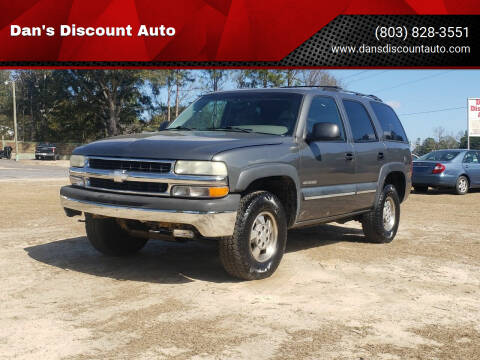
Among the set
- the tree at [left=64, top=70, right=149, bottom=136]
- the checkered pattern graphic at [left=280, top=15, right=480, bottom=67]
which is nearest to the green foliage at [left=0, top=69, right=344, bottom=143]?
the tree at [left=64, top=70, right=149, bottom=136]


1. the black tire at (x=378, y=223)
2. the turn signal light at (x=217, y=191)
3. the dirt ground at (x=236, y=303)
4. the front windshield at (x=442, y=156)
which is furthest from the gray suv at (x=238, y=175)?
the front windshield at (x=442, y=156)

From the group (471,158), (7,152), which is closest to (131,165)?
(471,158)

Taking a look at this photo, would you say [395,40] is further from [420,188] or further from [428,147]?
[428,147]

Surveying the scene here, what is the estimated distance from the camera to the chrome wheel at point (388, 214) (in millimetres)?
7873

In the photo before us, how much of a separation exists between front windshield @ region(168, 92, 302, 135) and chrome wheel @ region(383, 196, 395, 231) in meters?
2.51

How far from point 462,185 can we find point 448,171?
0.84 m

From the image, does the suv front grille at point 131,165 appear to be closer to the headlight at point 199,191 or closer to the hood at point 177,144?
the hood at point 177,144

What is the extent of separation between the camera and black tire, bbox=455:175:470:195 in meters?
16.5

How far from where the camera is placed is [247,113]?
20.6 ft

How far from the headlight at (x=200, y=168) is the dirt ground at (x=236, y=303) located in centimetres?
108

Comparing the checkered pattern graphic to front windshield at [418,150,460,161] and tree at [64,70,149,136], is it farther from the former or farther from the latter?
tree at [64,70,149,136]

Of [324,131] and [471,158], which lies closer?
[324,131]

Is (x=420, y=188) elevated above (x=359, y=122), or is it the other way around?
(x=359, y=122)

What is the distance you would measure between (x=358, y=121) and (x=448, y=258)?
81.9 inches
